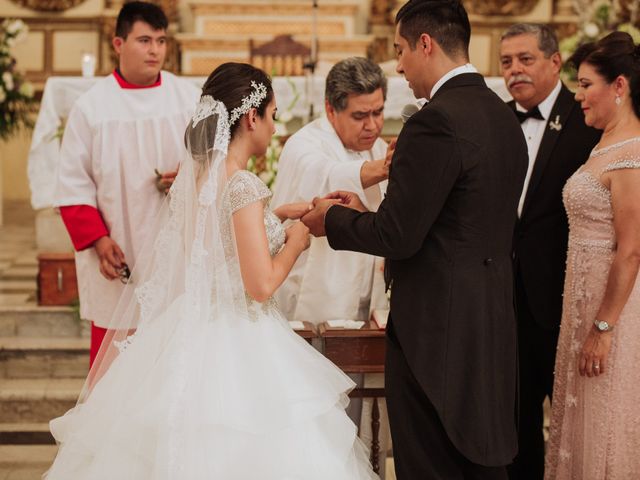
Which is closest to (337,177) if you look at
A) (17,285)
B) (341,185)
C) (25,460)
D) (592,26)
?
(341,185)

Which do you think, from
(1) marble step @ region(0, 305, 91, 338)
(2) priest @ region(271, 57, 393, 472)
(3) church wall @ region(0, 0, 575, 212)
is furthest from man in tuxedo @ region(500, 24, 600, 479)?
(3) church wall @ region(0, 0, 575, 212)

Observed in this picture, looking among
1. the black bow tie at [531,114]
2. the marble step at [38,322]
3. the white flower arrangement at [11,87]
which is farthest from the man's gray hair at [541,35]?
the white flower arrangement at [11,87]

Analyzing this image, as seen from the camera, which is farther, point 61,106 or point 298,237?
point 61,106

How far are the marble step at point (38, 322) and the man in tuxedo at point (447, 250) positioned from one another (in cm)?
331

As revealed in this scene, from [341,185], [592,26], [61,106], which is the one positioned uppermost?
[592,26]

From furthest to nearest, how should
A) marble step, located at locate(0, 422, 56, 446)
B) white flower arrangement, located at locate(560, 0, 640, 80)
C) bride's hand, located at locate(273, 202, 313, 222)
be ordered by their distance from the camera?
white flower arrangement, located at locate(560, 0, 640, 80) → marble step, located at locate(0, 422, 56, 446) → bride's hand, located at locate(273, 202, 313, 222)

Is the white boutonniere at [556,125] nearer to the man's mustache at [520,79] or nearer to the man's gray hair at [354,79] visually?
the man's mustache at [520,79]

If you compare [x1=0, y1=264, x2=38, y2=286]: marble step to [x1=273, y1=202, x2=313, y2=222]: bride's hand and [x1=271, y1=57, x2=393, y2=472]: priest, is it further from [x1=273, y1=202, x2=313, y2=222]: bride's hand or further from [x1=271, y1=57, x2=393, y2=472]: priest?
[x1=273, y1=202, x2=313, y2=222]: bride's hand

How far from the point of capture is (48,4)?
35.2 feet

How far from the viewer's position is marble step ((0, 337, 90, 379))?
551 cm

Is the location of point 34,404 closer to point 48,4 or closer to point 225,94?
point 225,94

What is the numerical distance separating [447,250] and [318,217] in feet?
1.68

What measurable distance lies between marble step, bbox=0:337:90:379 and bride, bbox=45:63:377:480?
2.54 meters

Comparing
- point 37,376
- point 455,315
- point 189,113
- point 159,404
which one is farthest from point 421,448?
point 37,376
